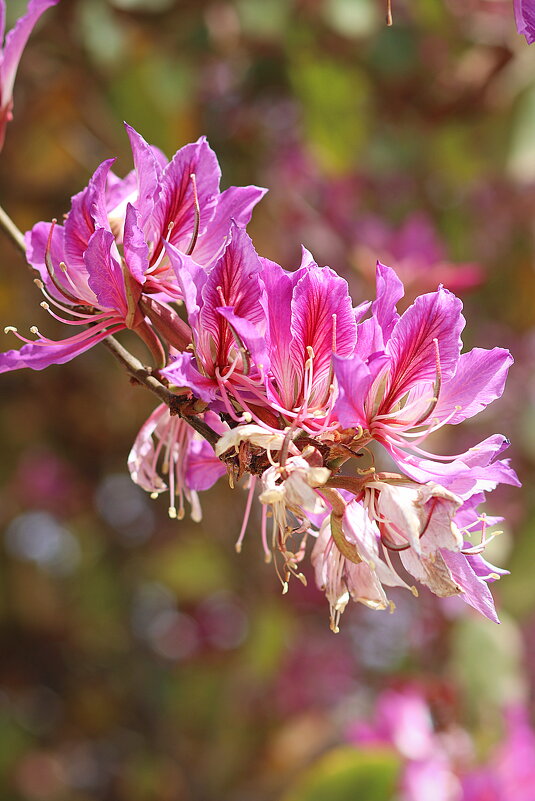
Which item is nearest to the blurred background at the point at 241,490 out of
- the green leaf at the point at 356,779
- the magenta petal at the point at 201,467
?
the green leaf at the point at 356,779

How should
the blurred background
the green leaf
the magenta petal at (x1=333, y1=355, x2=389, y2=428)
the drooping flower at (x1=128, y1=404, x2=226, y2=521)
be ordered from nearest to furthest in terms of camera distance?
the magenta petal at (x1=333, y1=355, x2=389, y2=428) → the drooping flower at (x1=128, y1=404, x2=226, y2=521) → the green leaf → the blurred background

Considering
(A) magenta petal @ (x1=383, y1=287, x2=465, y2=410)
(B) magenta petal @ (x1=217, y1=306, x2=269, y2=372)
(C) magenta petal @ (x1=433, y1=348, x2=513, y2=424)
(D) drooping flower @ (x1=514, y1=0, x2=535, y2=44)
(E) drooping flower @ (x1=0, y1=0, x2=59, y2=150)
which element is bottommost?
(C) magenta petal @ (x1=433, y1=348, x2=513, y2=424)

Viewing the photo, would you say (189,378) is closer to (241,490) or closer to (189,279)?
(189,279)

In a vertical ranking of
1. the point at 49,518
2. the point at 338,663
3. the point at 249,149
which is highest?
the point at 249,149

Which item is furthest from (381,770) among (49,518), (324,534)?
(49,518)

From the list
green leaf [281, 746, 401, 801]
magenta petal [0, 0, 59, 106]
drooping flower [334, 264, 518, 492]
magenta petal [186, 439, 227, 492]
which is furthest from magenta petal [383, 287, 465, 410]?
green leaf [281, 746, 401, 801]

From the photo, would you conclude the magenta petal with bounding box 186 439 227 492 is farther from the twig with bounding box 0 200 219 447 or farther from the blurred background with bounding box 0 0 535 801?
the blurred background with bounding box 0 0 535 801

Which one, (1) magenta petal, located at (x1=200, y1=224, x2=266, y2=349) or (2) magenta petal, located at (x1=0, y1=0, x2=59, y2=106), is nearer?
(1) magenta petal, located at (x1=200, y1=224, x2=266, y2=349)

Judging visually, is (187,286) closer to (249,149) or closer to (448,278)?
(448,278)
